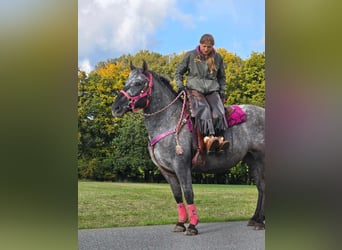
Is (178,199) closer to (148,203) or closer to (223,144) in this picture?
(148,203)

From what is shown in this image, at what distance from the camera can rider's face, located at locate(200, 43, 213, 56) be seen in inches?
222

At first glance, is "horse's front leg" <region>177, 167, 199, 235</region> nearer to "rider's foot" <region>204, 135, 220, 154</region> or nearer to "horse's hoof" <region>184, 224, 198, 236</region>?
"horse's hoof" <region>184, 224, 198, 236</region>

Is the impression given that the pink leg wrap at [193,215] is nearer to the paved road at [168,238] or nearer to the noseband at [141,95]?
the paved road at [168,238]

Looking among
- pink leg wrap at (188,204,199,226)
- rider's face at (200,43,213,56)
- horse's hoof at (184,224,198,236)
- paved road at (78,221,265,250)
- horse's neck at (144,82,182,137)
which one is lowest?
paved road at (78,221,265,250)

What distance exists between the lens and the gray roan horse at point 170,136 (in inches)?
215

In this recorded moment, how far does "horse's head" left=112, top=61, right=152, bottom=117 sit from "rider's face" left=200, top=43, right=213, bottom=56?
28.5 inches

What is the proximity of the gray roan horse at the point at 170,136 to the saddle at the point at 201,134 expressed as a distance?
2.2 inches

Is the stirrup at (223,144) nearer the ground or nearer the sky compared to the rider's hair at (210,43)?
nearer the ground

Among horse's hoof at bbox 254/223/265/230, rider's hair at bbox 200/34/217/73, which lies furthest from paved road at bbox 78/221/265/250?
rider's hair at bbox 200/34/217/73

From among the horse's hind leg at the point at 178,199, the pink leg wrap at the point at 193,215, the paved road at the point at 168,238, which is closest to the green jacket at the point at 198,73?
the horse's hind leg at the point at 178,199

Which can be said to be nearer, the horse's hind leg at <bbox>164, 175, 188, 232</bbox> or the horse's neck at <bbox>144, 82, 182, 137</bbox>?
the horse's neck at <bbox>144, 82, 182, 137</bbox>
